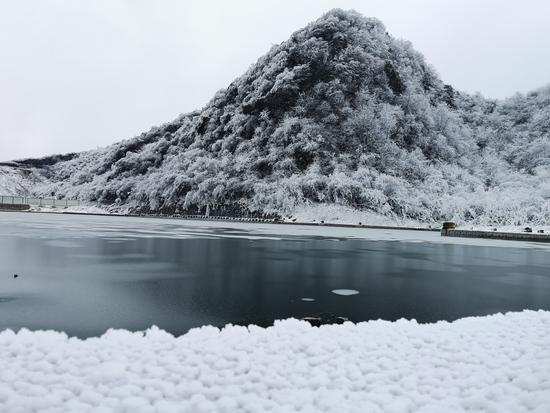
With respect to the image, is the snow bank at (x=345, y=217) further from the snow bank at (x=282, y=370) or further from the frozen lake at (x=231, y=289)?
the snow bank at (x=282, y=370)

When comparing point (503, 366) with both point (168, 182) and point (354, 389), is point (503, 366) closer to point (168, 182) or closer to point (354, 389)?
point (354, 389)

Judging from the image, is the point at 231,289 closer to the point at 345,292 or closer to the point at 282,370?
the point at 345,292

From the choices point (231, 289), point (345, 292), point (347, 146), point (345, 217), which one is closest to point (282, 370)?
point (231, 289)

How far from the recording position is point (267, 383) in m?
4.56

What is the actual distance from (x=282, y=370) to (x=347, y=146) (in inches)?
2590

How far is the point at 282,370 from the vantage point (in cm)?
491

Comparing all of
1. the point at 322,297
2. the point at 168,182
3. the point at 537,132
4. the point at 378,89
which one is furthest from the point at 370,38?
Answer: the point at 322,297

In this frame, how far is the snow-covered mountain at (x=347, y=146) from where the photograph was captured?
6028 cm

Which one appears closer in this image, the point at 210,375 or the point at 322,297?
the point at 210,375

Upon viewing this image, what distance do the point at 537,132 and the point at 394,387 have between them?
305 ft

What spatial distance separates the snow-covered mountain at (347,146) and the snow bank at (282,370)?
52968 millimetres

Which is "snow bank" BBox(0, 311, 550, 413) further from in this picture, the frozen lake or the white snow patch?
the white snow patch

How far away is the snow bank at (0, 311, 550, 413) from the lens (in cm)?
407

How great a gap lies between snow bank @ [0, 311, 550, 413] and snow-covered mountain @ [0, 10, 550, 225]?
174 ft
